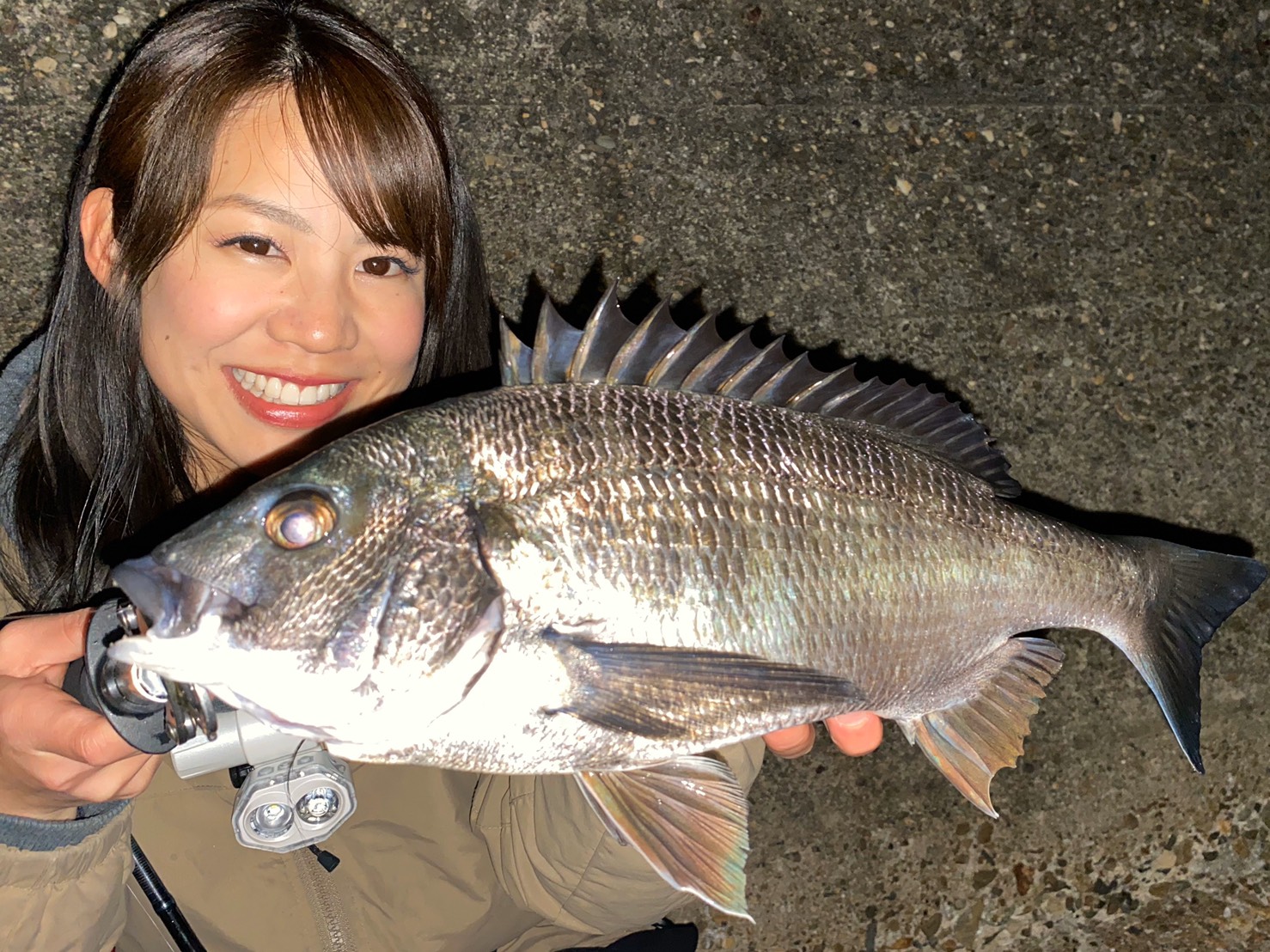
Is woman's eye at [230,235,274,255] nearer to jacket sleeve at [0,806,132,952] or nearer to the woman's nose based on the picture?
the woman's nose

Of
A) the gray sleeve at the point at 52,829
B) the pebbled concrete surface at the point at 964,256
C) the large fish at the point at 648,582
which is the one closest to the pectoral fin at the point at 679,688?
the large fish at the point at 648,582

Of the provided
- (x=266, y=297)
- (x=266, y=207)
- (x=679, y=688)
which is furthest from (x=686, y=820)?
(x=266, y=207)

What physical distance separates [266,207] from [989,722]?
1.43 m

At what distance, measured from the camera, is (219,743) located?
1327 millimetres

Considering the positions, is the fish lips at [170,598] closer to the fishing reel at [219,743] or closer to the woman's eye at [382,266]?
the fishing reel at [219,743]

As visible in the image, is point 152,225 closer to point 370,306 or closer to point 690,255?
point 370,306

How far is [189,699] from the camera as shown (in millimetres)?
1195

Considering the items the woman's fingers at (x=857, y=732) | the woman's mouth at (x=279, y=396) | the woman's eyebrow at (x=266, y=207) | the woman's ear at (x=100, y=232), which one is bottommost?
the woman's fingers at (x=857, y=732)

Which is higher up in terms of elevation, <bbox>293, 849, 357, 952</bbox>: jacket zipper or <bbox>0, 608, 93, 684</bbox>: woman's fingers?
<bbox>0, 608, 93, 684</bbox>: woman's fingers

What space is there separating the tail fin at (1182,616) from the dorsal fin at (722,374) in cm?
31

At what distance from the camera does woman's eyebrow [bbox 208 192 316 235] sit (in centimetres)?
143

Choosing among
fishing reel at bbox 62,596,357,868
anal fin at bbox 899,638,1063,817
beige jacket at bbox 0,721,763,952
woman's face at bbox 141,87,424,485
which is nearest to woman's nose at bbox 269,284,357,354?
woman's face at bbox 141,87,424,485

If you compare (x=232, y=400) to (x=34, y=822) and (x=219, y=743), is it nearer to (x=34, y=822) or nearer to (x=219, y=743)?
(x=219, y=743)

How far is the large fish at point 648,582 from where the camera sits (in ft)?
3.64
